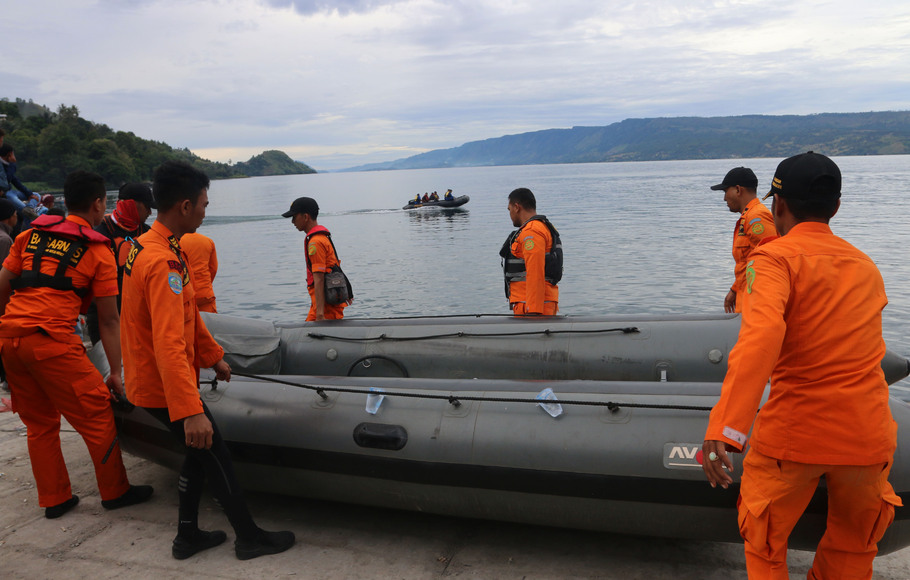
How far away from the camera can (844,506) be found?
75.5 inches

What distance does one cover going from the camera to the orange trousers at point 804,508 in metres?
1.86

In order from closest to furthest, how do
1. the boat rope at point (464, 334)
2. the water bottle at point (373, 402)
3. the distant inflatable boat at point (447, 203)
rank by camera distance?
the water bottle at point (373, 402), the boat rope at point (464, 334), the distant inflatable boat at point (447, 203)

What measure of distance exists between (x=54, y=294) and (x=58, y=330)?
0.19 metres

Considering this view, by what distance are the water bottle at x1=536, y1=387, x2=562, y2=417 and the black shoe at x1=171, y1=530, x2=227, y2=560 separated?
171cm

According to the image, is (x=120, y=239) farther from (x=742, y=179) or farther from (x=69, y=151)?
(x=69, y=151)

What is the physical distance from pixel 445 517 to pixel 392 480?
0.49m

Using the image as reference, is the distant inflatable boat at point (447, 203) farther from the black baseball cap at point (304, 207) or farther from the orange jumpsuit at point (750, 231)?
the orange jumpsuit at point (750, 231)

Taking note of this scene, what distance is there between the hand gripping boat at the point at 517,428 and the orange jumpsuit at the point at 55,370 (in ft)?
1.03

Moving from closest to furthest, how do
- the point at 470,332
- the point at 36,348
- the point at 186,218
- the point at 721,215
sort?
1. the point at 186,218
2. the point at 36,348
3. the point at 470,332
4. the point at 721,215

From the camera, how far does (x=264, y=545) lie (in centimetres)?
302

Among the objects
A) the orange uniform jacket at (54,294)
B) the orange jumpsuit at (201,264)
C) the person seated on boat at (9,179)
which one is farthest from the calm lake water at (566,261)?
the orange uniform jacket at (54,294)

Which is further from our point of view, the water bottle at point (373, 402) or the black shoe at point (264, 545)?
the water bottle at point (373, 402)

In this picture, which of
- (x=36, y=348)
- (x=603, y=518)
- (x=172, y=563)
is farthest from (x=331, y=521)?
(x=36, y=348)

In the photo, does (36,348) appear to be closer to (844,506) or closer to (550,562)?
(550,562)
